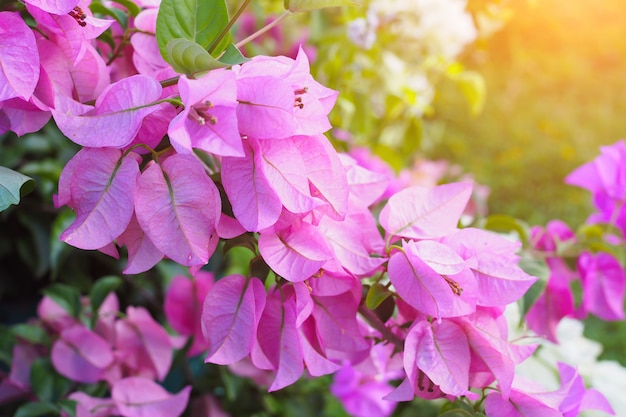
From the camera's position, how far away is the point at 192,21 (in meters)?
0.38

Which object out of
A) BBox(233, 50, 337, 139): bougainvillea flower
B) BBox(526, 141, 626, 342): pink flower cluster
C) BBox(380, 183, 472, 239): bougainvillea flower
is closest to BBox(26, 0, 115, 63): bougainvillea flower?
BBox(233, 50, 337, 139): bougainvillea flower

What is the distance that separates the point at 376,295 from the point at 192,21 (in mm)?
190

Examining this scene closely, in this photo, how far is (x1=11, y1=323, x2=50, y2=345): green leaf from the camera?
0.61 meters

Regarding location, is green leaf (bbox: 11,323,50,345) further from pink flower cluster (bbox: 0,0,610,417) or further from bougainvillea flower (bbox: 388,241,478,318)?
bougainvillea flower (bbox: 388,241,478,318)

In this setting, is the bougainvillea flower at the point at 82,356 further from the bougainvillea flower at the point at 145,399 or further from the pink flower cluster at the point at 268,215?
the pink flower cluster at the point at 268,215

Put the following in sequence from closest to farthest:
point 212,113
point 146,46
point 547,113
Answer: point 212,113
point 146,46
point 547,113

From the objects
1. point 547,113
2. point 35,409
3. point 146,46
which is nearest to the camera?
point 146,46

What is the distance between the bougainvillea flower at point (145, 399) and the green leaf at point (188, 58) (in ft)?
0.84

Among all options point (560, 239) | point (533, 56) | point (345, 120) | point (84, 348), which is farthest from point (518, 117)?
point (84, 348)

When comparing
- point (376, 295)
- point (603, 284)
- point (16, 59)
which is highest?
point (16, 59)

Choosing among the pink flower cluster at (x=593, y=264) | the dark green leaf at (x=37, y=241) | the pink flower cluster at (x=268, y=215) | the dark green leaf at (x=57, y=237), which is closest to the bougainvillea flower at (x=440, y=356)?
the pink flower cluster at (x=268, y=215)

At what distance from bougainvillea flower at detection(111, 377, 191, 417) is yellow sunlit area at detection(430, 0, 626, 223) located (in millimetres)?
1303

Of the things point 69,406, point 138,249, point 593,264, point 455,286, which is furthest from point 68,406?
point 593,264

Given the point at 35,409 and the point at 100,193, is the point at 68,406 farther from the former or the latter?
the point at 100,193
